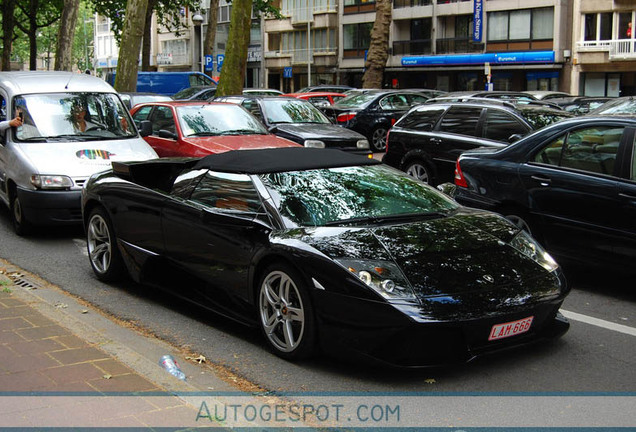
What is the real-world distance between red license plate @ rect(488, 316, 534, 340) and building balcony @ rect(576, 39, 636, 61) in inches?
1688

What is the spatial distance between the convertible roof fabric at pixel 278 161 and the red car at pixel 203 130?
5705 mm

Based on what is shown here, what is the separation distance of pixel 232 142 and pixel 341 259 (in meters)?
7.87

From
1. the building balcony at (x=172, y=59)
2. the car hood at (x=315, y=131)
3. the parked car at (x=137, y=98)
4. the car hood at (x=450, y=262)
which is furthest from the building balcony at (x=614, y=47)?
the building balcony at (x=172, y=59)

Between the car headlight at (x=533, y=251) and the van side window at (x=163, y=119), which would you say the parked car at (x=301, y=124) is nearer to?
the van side window at (x=163, y=119)

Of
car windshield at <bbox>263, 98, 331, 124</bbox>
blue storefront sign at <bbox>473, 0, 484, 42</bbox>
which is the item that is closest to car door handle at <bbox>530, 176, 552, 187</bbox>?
car windshield at <bbox>263, 98, 331, 124</bbox>

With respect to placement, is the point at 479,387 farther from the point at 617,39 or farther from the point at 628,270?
the point at 617,39

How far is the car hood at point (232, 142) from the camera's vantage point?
12.4 meters

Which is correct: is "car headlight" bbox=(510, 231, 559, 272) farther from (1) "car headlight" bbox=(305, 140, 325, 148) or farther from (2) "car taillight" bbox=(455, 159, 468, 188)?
(1) "car headlight" bbox=(305, 140, 325, 148)

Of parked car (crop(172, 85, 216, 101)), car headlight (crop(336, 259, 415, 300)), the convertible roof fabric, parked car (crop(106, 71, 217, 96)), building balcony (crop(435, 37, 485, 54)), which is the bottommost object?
car headlight (crop(336, 259, 415, 300))

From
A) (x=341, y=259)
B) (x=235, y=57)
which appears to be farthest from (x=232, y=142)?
(x=235, y=57)

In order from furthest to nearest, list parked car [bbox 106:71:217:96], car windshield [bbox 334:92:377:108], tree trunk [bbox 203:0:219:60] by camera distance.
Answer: tree trunk [bbox 203:0:219:60]
parked car [bbox 106:71:217:96]
car windshield [bbox 334:92:377:108]

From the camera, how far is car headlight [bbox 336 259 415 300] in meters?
4.84

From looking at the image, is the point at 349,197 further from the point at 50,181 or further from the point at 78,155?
the point at 78,155

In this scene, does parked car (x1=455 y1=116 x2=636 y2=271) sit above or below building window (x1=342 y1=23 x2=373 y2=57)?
below
